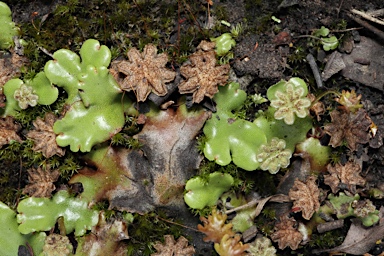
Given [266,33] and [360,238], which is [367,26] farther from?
[360,238]

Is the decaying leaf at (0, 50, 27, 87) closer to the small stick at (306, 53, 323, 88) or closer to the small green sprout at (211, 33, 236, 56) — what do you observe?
the small green sprout at (211, 33, 236, 56)

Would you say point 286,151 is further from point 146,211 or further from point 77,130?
point 77,130

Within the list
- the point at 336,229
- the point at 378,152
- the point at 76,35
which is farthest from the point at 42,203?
the point at 378,152

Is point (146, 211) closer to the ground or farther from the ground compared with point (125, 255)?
farther from the ground

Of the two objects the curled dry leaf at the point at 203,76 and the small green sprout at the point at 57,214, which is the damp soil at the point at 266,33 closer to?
the curled dry leaf at the point at 203,76

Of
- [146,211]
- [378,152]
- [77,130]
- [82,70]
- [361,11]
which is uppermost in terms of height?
[361,11]

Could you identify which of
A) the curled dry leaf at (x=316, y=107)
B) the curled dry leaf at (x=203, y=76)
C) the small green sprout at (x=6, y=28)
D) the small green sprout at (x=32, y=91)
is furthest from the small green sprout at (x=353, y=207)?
the small green sprout at (x=6, y=28)

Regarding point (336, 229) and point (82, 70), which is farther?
point (336, 229)
